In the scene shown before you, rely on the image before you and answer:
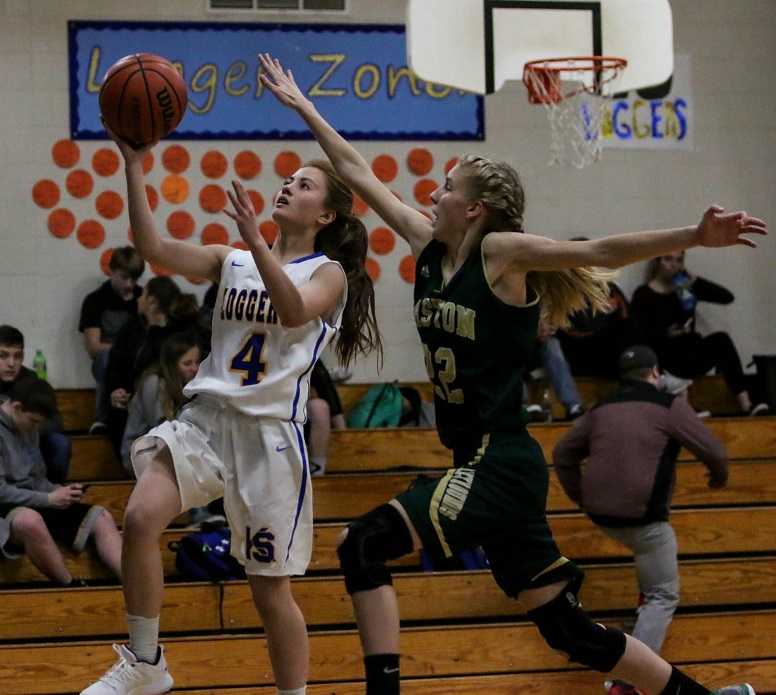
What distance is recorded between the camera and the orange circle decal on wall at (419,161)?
10.2 m

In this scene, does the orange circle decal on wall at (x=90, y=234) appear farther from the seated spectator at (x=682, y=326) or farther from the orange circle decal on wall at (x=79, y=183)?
the seated spectator at (x=682, y=326)

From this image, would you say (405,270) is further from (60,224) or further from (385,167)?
(60,224)

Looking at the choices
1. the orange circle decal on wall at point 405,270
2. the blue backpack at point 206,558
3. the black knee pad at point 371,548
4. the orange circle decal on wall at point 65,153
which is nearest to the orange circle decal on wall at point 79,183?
the orange circle decal on wall at point 65,153

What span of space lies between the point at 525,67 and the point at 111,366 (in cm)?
305

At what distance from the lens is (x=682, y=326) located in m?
9.86

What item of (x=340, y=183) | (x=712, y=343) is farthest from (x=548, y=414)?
(x=340, y=183)

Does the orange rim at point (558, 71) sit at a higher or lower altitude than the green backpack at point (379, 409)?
higher

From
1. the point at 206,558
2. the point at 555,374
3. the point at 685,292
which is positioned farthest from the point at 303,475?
the point at 685,292

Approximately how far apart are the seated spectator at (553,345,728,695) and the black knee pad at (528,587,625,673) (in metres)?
2.55

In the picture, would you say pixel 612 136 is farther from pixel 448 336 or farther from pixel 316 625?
pixel 448 336

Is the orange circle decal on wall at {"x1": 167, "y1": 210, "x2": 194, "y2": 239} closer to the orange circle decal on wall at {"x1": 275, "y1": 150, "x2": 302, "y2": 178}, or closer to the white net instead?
the orange circle decal on wall at {"x1": 275, "y1": 150, "x2": 302, "y2": 178}

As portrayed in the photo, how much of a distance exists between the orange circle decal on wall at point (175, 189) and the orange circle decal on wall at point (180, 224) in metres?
0.09

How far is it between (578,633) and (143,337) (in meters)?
4.73

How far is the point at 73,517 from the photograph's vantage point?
7055 millimetres
